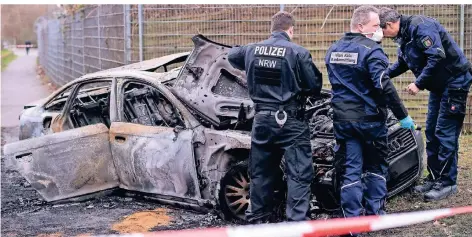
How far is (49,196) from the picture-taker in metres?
6.24

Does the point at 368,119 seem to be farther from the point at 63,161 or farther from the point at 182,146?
the point at 63,161

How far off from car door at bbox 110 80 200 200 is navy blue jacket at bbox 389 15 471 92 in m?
2.07

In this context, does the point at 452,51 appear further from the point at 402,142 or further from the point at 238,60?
the point at 238,60

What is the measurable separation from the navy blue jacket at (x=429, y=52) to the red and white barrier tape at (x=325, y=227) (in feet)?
3.75

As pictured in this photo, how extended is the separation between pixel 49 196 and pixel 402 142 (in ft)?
11.0

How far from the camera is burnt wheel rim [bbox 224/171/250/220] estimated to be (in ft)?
18.2

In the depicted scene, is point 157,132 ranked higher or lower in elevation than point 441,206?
higher

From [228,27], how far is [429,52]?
5.73 m

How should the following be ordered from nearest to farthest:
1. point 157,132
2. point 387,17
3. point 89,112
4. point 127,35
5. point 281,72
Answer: point 281,72 < point 387,17 < point 157,132 < point 89,112 < point 127,35

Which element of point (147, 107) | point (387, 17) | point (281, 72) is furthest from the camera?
point (147, 107)

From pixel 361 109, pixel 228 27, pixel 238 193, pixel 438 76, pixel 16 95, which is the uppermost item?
pixel 228 27

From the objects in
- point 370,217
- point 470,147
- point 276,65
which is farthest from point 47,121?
point 470,147

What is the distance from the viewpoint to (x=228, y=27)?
1085 centimetres

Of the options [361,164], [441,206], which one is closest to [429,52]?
[361,164]
